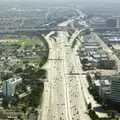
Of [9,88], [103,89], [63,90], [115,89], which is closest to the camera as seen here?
[115,89]

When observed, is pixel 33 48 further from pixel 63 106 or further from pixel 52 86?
pixel 63 106

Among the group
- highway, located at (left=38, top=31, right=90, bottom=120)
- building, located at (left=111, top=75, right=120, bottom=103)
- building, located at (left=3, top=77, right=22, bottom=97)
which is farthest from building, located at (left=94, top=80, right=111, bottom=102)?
building, located at (left=3, top=77, right=22, bottom=97)

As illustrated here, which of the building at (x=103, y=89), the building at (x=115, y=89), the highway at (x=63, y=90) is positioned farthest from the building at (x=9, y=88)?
the building at (x=115, y=89)

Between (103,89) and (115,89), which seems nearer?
(115,89)

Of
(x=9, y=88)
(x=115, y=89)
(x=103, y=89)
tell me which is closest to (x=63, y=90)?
(x=103, y=89)

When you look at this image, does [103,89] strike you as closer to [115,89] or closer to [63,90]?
[115,89]

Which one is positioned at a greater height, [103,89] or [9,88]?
[9,88]

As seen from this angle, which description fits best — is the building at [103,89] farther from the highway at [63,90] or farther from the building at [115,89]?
the highway at [63,90]

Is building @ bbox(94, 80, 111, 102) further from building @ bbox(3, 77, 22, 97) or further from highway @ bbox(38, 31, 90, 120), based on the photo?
building @ bbox(3, 77, 22, 97)
